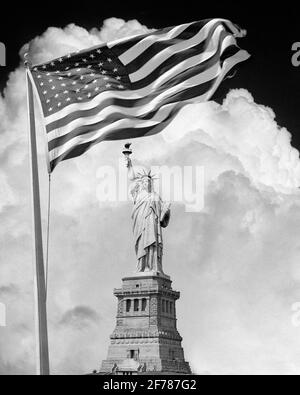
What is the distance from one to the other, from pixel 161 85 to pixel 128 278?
24617mm

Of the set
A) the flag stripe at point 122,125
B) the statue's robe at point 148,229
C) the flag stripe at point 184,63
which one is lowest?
the flag stripe at point 122,125

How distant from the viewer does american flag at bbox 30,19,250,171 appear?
19.5m

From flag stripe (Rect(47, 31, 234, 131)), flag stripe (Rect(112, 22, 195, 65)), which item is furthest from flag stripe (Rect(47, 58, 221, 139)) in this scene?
flag stripe (Rect(112, 22, 195, 65))

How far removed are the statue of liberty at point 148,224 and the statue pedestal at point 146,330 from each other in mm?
1089

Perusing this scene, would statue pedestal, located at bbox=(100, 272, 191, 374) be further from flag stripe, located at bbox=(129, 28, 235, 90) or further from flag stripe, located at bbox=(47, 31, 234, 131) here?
flag stripe, located at bbox=(129, 28, 235, 90)

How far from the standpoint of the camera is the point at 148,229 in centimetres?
4422

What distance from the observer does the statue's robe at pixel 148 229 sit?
145 feet

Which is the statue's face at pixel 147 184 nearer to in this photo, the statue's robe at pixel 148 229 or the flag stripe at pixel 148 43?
the statue's robe at pixel 148 229

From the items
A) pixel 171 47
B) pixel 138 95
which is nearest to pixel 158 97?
pixel 138 95

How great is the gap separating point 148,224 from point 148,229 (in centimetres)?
35

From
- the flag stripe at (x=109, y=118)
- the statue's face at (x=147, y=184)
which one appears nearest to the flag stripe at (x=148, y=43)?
the flag stripe at (x=109, y=118)
